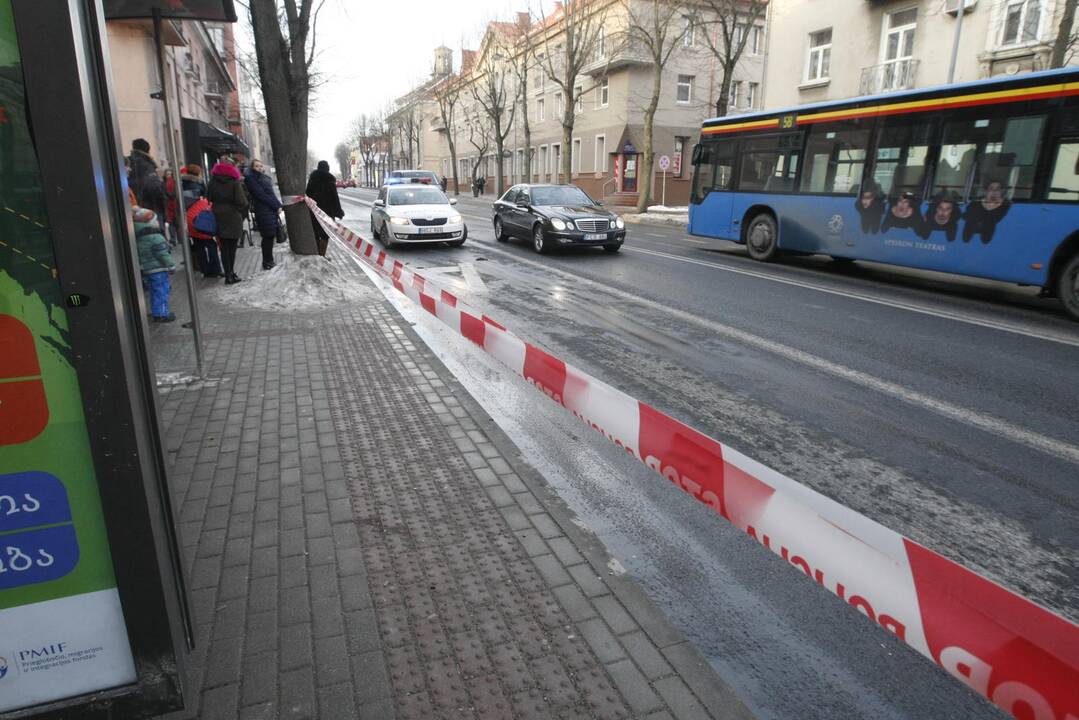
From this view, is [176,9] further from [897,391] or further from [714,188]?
[714,188]

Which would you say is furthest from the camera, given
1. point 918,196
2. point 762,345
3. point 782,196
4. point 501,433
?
point 782,196

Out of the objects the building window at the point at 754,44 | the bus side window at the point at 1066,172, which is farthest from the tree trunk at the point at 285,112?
the building window at the point at 754,44

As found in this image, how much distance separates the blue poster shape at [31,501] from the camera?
1807mm

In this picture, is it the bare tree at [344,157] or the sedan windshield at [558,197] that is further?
the bare tree at [344,157]

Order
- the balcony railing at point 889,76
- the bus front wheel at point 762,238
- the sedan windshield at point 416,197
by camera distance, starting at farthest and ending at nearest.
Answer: the balcony railing at point 889,76 < the sedan windshield at point 416,197 < the bus front wheel at point 762,238

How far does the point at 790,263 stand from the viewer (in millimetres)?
14586

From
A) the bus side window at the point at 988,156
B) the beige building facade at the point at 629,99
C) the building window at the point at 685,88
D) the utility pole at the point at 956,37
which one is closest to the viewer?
the bus side window at the point at 988,156

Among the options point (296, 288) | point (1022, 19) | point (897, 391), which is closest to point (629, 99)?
point (1022, 19)

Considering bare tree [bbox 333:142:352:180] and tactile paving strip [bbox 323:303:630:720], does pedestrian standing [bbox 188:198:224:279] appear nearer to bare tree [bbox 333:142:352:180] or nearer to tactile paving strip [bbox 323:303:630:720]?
tactile paving strip [bbox 323:303:630:720]

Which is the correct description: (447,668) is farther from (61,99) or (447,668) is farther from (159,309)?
(159,309)

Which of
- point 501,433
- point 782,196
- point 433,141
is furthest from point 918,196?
point 433,141

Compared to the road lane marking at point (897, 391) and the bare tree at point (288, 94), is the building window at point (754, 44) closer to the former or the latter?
the bare tree at point (288, 94)

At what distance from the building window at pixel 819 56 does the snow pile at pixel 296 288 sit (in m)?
23.1

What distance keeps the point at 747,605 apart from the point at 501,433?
220cm
